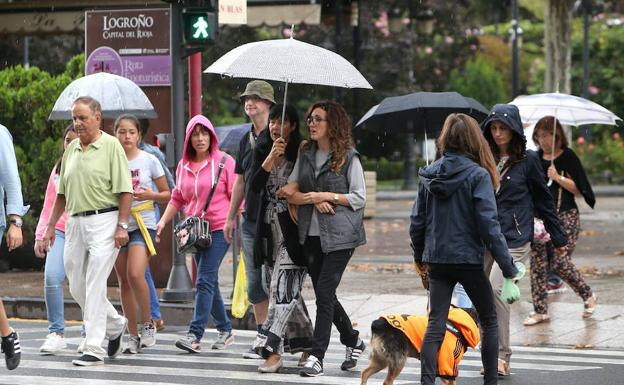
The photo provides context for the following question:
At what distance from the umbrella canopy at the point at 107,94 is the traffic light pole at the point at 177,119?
77 centimetres

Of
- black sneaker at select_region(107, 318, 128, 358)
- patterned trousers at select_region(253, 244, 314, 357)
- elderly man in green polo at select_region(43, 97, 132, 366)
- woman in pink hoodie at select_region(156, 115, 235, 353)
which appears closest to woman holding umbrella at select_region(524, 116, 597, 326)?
woman in pink hoodie at select_region(156, 115, 235, 353)

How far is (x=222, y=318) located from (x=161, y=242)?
347cm

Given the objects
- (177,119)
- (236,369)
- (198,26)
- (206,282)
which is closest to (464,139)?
(236,369)

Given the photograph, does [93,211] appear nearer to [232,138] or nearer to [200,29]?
[200,29]

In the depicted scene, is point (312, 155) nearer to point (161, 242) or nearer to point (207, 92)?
point (161, 242)

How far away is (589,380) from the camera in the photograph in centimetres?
871

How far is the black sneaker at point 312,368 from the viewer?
870 centimetres

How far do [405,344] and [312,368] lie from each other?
1022 millimetres

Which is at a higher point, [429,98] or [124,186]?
[429,98]

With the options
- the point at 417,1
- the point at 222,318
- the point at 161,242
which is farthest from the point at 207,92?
the point at 222,318

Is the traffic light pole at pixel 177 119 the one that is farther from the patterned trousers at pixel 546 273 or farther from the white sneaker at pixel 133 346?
the patterned trousers at pixel 546 273

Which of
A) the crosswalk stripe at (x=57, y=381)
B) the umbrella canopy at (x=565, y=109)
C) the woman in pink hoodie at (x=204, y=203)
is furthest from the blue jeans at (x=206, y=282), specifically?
the umbrella canopy at (x=565, y=109)

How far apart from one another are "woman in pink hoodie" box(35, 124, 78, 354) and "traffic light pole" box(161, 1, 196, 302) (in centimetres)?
218

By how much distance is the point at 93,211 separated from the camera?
911 centimetres
